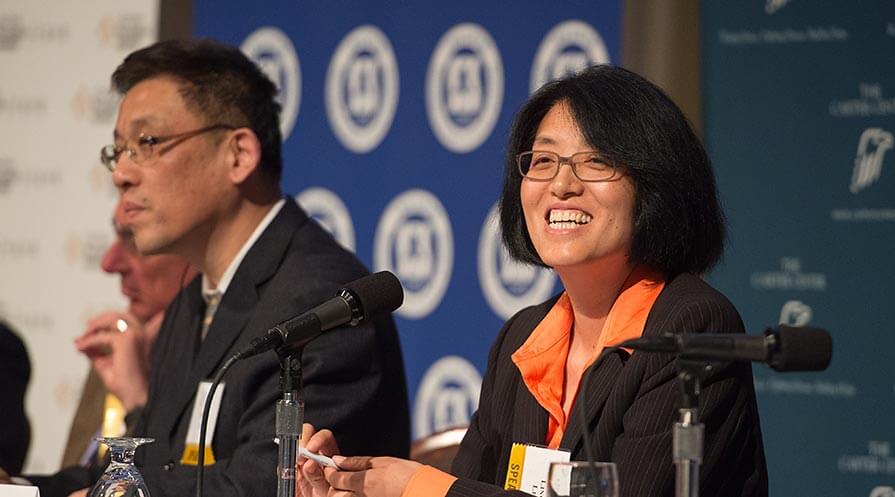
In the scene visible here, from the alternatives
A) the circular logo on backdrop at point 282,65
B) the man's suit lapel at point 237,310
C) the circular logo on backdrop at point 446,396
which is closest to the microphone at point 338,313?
the man's suit lapel at point 237,310

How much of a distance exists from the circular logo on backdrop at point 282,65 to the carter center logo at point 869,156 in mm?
2518

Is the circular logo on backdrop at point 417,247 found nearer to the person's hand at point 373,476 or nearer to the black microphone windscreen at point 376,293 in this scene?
the person's hand at point 373,476

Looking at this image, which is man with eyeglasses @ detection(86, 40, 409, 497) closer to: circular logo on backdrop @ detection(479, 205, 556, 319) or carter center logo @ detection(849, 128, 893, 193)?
circular logo on backdrop @ detection(479, 205, 556, 319)

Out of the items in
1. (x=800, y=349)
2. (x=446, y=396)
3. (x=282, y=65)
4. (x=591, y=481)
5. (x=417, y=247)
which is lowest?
(x=446, y=396)

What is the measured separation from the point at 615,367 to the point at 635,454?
234mm

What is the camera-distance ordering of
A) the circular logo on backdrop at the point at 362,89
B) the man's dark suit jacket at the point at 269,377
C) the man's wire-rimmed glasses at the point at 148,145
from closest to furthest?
the man's dark suit jacket at the point at 269,377
the man's wire-rimmed glasses at the point at 148,145
the circular logo on backdrop at the point at 362,89

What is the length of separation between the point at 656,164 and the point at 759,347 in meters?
0.87

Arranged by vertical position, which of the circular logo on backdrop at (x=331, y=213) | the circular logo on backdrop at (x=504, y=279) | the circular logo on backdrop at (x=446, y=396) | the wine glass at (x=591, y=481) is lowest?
the circular logo on backdrop at (x=446, y=396)

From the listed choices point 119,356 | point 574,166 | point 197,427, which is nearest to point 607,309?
point 574,166

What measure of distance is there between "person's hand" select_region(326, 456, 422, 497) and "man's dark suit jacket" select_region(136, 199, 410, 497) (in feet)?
1.93

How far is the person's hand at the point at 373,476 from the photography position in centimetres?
238

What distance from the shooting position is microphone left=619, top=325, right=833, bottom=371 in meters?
1.80

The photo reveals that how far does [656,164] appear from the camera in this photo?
103 inches

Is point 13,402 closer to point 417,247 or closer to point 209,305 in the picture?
point 209,305
